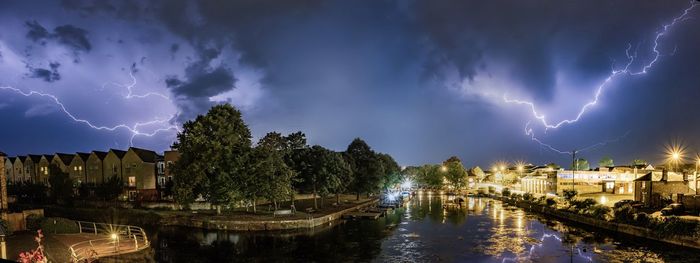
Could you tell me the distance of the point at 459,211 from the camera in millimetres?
79938

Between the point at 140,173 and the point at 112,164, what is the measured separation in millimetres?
8377

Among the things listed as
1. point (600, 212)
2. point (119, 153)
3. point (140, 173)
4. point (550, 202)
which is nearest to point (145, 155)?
point (140, 173)

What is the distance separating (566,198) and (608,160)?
365 feet

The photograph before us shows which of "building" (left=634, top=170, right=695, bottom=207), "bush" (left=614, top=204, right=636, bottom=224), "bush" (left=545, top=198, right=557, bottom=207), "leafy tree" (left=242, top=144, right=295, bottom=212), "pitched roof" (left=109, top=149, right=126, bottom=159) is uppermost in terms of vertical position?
"pitched roof" (left=109, top=149, right=126, bottom=159)

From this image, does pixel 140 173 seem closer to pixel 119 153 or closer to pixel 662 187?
pixel 119 153

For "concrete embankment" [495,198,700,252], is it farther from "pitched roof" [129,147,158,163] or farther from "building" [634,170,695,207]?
"pitched roof" [129,147,158,163]

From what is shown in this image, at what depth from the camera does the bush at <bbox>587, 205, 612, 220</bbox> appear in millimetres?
54281

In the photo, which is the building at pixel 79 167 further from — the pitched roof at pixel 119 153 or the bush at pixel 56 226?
the bush at pixel 56 226

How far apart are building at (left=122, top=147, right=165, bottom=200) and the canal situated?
100 feet

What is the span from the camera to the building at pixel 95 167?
→ 88438 mm

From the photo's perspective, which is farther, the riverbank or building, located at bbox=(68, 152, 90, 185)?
building, located at bbox=(68, 152, 90, 185)

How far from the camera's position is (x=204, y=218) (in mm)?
57031

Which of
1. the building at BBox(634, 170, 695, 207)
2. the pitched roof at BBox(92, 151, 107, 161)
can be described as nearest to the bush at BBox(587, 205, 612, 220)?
the building at BBox(634, 170, 695, 207)

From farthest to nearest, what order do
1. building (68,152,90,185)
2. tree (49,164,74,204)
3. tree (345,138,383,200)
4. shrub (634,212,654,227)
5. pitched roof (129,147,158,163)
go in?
tree (345,138,383,200)
building (68,152,90,185)
pitched roof (129,147,158,163)
tree (49,164,74,204)
shrub (634,212,654,227)
